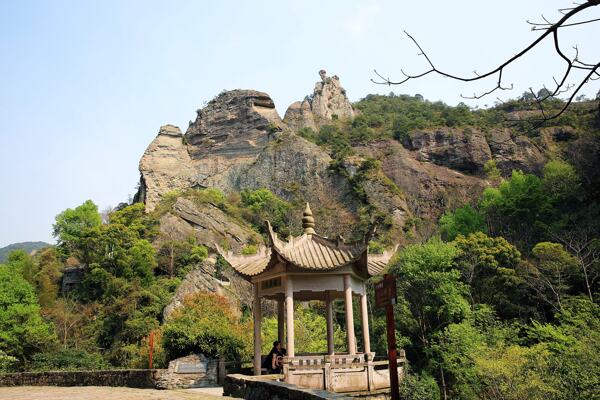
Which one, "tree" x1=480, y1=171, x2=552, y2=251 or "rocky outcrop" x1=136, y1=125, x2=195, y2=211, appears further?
"rocky outcrop" x1=136, y1=125, x2=195, y2=211

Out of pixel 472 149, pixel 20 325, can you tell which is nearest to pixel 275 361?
pixel 20 325

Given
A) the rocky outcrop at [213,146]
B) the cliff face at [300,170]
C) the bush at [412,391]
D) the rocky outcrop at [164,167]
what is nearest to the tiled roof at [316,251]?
the bush at [412,391]

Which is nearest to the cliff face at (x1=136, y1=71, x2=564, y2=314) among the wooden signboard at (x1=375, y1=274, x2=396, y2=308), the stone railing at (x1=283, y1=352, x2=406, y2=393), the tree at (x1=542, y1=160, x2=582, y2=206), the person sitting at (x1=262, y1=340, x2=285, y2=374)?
the tree at (x1=542, y1=160, x2=582, y2=206)

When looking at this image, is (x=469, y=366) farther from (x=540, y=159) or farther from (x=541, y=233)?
(x=540, y=159)

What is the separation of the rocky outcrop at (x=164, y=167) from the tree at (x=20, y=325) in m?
35.6

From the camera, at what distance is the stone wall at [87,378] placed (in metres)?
14.3

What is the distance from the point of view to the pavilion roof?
33.1 feet

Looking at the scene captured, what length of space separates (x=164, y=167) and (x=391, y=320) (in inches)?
2633

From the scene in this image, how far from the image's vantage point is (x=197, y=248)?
128 feet

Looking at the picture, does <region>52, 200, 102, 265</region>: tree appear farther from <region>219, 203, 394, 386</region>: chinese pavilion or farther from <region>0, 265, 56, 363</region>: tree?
<region>219, 203, 394, 386</region>: chinese pavilion

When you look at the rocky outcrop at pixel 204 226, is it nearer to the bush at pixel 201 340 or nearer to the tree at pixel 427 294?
the tree at pixel 427 294

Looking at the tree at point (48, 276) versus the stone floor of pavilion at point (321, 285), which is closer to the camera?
the stone floor of pavilion at point (321, 285)

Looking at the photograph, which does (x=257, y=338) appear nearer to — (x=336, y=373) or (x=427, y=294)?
(x=336, y=373)

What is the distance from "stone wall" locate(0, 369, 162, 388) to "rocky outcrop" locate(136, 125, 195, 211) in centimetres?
4842
